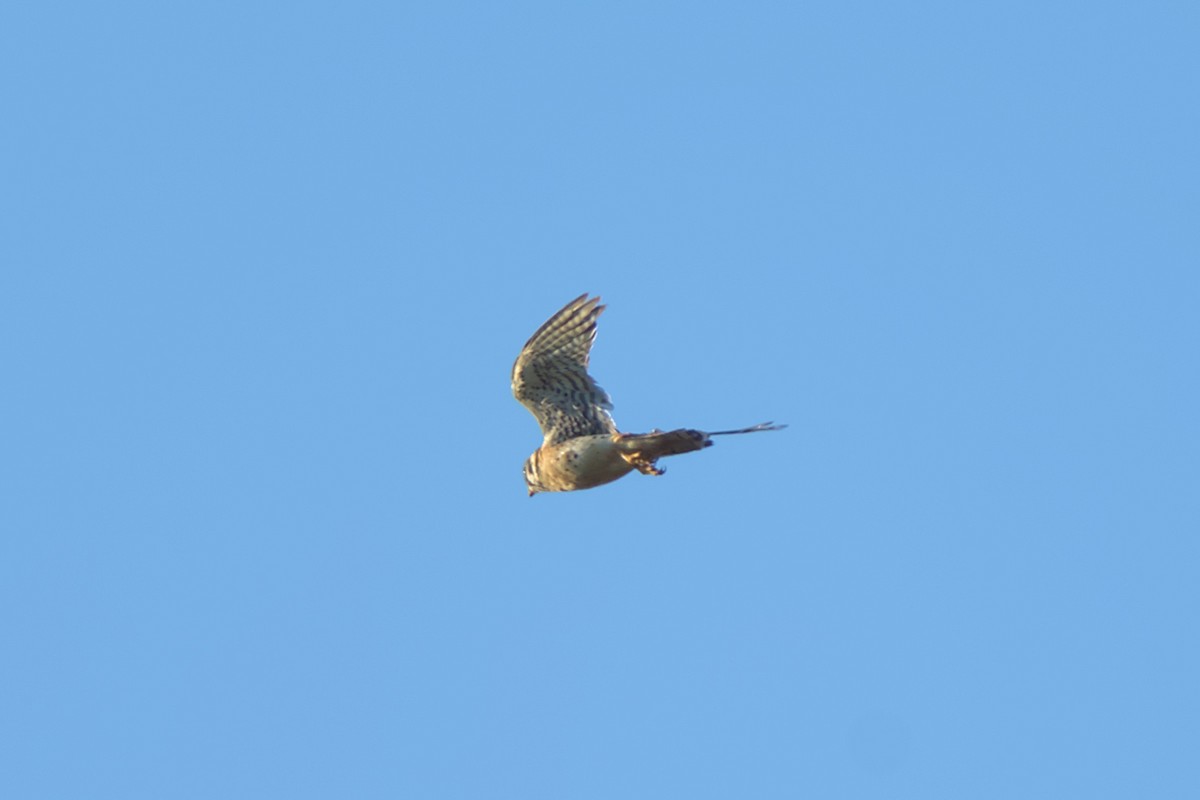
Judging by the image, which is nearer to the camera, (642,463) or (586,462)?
(642,463)

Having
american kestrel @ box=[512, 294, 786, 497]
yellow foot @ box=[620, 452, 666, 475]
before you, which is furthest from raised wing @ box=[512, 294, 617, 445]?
yellow foot @ box=[620, 452, 666, 475]

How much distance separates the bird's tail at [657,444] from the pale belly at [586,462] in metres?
0.22

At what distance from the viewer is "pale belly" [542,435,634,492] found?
20969 millimetres

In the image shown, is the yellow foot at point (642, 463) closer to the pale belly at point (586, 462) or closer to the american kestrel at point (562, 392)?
the pale belly at point (586, 462)

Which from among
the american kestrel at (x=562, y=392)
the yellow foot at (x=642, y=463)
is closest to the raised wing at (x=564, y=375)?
the american kestrel at (x=562, y=392)

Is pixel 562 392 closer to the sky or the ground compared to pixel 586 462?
closer to the sky

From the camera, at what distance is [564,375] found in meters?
22.1

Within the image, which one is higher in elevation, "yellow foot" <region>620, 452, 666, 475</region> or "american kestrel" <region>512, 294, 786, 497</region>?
"american kestrel" <region>512, 294, 786, 497</region>

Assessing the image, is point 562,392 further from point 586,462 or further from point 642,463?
point 642,463

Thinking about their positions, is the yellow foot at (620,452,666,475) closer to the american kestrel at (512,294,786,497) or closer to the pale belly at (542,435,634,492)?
the pale belly at (542,435,634,492)

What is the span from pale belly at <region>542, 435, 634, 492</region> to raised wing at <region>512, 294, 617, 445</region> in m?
0.40

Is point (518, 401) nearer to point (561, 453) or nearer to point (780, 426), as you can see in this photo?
point (561, 453)

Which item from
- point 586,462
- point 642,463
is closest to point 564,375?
point 586,462

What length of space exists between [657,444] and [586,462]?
1.39m
